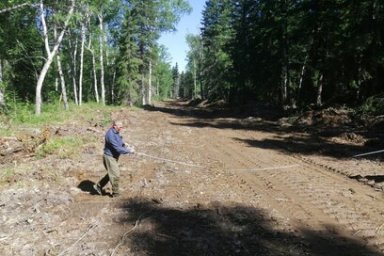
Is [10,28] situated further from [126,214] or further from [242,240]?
[242,240]

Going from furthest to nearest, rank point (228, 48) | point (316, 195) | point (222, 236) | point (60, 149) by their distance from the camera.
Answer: point (228, 48) → point (60, 149) → point (316, 195) → point (222, 236)

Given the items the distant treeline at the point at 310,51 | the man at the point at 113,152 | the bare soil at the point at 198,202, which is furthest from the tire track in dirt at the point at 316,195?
the distant treeline at the point at 310,51

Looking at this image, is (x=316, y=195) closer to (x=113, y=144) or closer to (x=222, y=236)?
(x=222, y=236)

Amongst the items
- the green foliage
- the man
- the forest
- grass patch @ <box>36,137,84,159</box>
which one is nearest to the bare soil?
grass patch @ <box>36,137,84,159</box>

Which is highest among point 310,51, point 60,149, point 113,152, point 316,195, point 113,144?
point 310,51

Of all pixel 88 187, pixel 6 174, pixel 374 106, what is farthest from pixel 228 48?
pixel 6 174

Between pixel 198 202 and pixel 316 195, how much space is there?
285cm

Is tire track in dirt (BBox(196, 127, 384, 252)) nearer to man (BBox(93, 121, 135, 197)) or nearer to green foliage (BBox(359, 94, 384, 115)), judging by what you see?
man (BBox(93, 121, 135, 197))

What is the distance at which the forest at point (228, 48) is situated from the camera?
Answer: 74.7ft

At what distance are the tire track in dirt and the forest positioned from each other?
8819mm

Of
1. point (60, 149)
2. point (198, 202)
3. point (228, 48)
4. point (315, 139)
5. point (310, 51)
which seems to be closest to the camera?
point (198, 202)

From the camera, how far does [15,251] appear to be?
23.1 feet

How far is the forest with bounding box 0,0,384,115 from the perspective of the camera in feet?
74.7

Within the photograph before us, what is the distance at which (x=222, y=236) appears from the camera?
7438 millimetres
